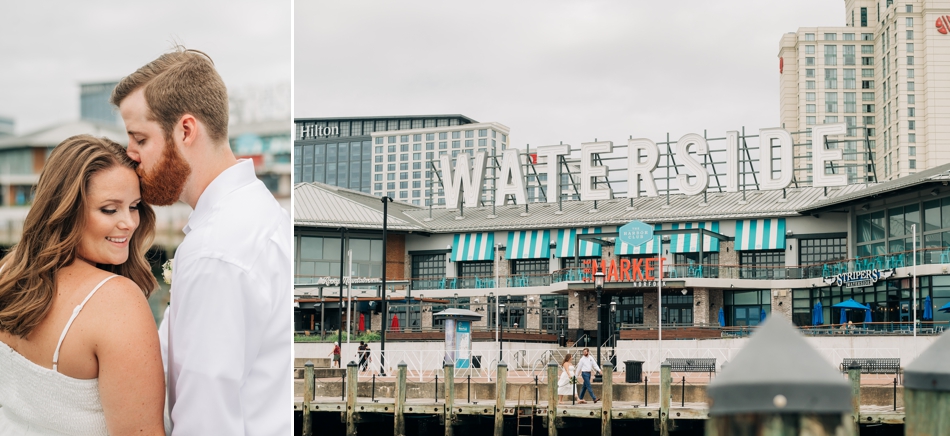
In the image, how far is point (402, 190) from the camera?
5571 inches

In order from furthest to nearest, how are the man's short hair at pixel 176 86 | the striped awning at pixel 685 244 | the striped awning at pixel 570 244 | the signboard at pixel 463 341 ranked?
1. the striped awning at pixel 570 244
2. the striped awning at pixel 685 244
3. the signboard at pixel 463 341
4. the man's short hair at pixel 176 86

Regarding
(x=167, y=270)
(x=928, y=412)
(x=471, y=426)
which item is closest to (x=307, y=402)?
(x=471, y=426)

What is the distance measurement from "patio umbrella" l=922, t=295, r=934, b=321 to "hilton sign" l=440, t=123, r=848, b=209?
8.54 meters

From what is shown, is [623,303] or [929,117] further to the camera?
[929,117]

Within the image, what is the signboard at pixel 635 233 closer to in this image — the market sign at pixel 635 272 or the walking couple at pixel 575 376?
the market sign at pixel 635 272

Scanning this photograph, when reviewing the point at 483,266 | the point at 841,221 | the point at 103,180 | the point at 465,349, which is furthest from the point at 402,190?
the point at 103,180

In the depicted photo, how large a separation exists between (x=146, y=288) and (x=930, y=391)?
2221 mm

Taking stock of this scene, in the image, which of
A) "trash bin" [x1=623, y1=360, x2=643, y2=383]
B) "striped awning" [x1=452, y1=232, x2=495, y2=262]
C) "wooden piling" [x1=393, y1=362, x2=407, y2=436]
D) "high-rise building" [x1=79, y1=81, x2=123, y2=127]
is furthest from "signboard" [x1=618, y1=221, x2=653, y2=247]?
"high-rise building" [x1=79, y1=81, x2=123, y2=127]

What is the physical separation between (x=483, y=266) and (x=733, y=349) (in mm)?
17628

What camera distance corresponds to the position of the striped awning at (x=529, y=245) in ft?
144

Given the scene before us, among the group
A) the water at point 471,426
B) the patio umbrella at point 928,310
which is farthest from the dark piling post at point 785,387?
the patio umbrella at point 928,310

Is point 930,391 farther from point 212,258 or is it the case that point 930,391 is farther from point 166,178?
point 166,178

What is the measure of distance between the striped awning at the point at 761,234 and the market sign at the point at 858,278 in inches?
117

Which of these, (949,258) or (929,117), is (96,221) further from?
(929,117)
